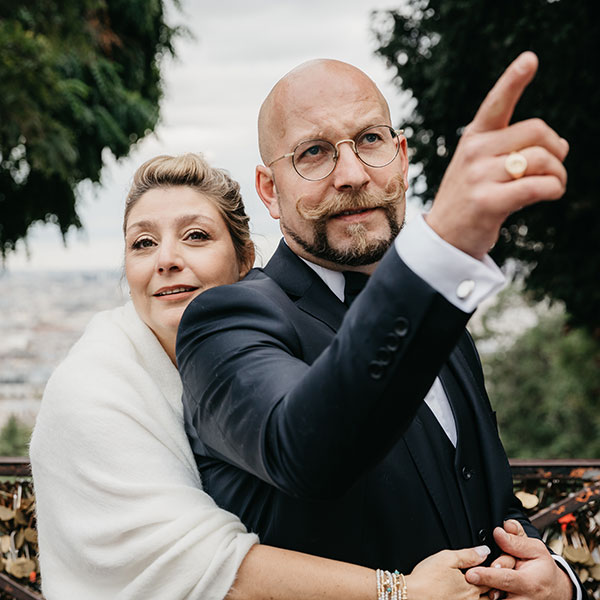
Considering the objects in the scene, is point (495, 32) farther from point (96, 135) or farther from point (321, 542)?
point (321, 542)

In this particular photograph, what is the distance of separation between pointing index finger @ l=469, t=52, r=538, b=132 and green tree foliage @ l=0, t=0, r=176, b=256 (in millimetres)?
8437

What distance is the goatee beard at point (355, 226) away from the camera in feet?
6.33

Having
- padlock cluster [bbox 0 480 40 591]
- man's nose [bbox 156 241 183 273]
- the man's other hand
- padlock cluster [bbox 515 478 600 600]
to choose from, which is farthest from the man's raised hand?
padlock cluster [bbox 0 480 40 591]

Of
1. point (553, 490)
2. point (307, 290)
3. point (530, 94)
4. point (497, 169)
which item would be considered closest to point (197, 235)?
point (307, 290)

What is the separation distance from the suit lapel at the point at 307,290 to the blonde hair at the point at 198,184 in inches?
16.9

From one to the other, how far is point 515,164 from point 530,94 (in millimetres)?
9680

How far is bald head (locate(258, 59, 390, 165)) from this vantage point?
2014 mm

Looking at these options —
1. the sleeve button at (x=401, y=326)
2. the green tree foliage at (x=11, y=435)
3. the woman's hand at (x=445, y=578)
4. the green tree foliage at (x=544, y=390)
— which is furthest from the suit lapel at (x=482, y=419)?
A: the green tree foliage at (x=11, y=435)

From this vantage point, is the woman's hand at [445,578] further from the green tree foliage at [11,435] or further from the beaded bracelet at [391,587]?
the green tree foliage at [11,435]

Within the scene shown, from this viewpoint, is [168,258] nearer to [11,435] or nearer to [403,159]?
[403,159]

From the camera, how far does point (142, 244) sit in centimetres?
237

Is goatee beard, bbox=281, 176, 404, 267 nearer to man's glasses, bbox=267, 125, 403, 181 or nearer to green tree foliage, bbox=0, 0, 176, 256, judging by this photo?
man's glasses, bbox=267, 125, 403, 181

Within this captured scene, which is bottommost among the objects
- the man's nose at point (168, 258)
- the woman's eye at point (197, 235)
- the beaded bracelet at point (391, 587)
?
the beaded bracelet at point (391, 587)

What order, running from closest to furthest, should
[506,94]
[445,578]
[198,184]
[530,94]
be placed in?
[506,94], [445,578], [198,184], [530,94]
